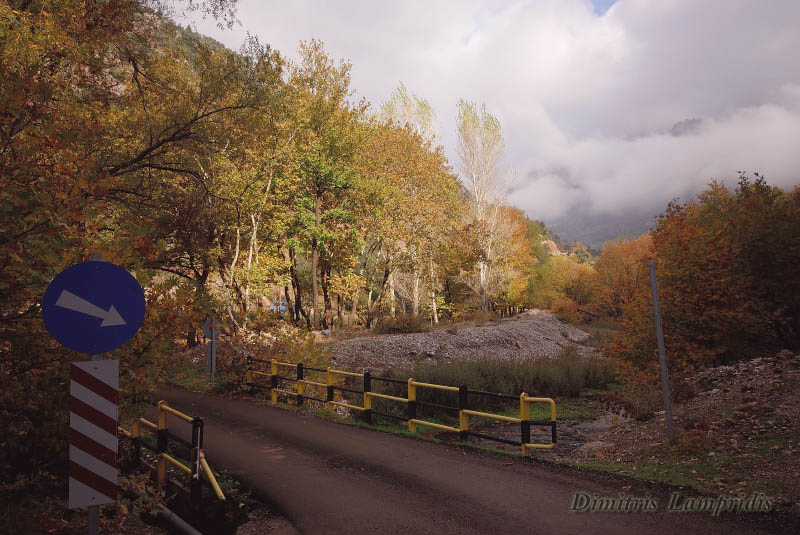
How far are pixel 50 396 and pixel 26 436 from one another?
649 mm

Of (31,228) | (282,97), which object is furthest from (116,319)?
(282,97)

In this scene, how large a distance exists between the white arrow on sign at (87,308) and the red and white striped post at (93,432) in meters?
0.35

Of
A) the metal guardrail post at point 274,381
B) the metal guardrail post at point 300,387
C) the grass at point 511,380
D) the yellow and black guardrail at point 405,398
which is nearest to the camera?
the yellow and black guardrail at point 405,398

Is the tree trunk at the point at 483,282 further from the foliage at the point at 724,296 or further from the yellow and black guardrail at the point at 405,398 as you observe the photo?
the yellow and black guardrail at the point at 405,398

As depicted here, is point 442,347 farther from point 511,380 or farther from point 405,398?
point 405,398

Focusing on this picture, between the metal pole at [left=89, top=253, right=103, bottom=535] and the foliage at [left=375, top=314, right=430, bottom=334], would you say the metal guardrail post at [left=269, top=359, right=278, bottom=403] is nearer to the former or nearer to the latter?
the metal pole at [left=89, top=253, right=103, bottom=535]

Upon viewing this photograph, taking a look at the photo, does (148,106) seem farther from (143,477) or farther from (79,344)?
(79,344)

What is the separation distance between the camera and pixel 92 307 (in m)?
3.76

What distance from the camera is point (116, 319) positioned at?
3875 mm

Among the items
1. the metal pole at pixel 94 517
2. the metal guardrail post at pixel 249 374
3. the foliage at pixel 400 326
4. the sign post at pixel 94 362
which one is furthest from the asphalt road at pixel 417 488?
the foliage at pixel 400 326

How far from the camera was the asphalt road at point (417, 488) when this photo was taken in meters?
5.31

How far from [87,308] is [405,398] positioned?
10.9 meters

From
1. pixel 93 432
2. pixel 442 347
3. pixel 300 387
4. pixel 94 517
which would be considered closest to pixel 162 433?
pixel 93 432

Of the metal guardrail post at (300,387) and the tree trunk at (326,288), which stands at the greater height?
the tree trunk at (326,288)
